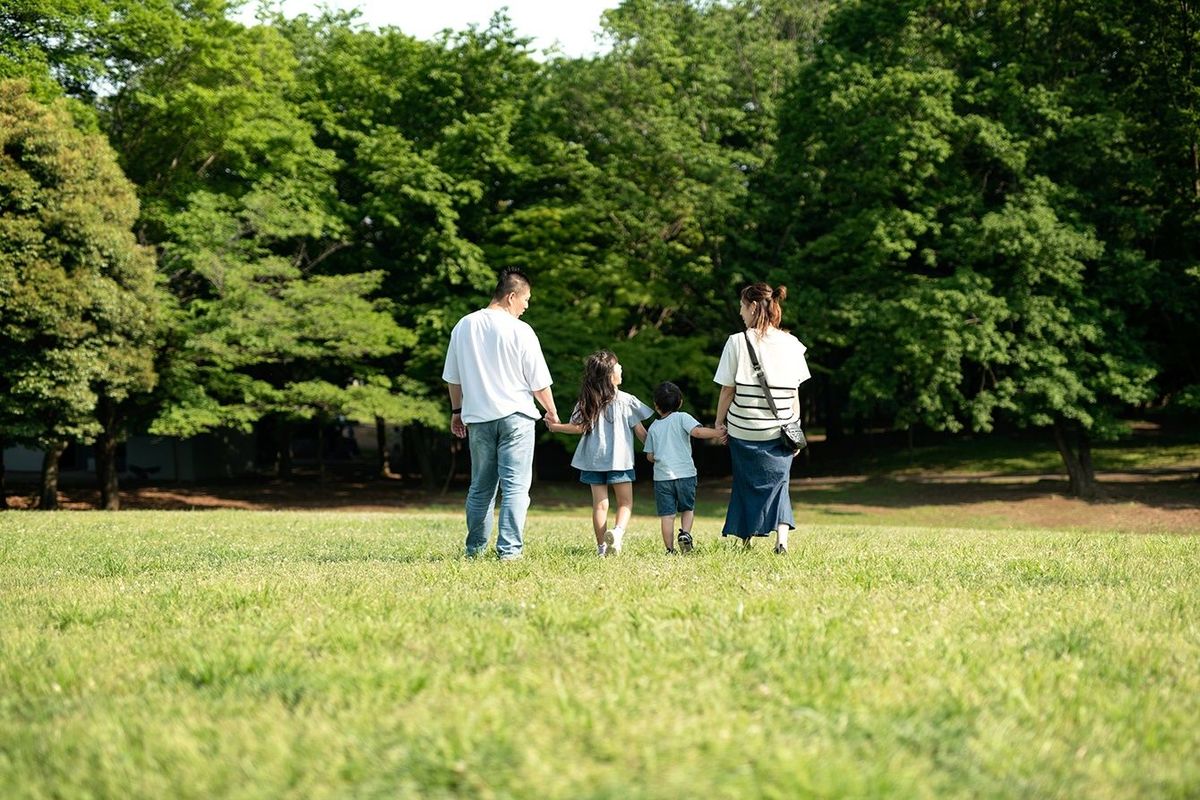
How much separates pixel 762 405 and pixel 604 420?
1612 millimetres

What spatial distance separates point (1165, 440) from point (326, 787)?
3938 cm

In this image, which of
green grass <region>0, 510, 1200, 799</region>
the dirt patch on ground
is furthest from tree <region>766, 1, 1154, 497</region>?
green grass <region>0, 510, 1200, 799</region>

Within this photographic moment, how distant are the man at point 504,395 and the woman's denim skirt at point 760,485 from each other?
5.55ft

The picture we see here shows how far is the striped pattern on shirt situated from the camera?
8.33 metres

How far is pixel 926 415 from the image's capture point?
83.3 ft

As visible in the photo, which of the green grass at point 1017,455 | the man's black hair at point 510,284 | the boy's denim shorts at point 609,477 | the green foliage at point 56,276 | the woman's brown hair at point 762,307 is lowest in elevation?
the green grass at point 1017,455

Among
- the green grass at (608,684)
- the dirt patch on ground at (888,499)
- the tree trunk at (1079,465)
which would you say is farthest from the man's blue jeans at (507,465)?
the tree trunk at (1079,465)

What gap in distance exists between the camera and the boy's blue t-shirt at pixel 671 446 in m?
9.55

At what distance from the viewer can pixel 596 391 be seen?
9.25 m

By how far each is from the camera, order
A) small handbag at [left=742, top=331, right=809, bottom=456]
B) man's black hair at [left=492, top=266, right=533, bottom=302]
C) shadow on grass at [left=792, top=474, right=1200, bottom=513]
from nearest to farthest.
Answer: man's black hair at [left=492, top=266, right=533, bottom=302] → small handbag at [left=742, top=331, right=809, bottom=456] → shadow on grass at [left=792, top=474, right=1200, bottom=513]

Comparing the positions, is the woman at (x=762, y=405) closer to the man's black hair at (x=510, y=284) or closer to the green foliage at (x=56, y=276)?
the man's black hair at (x=510, y=284)

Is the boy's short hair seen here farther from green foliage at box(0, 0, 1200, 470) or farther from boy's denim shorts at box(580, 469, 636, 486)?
green foliage at box(0, 0, 1200, 470)

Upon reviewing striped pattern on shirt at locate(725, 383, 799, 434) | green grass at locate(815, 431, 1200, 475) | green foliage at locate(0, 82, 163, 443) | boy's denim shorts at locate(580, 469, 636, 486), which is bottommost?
green grass at locate(815, 431, 1200, 475)

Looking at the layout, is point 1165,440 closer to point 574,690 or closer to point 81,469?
point 574,690
